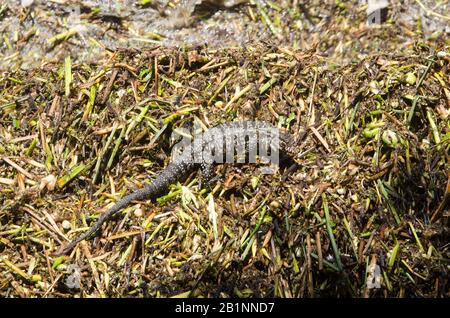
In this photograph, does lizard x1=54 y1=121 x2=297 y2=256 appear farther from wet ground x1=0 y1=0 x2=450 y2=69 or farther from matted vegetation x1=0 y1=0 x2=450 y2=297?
wet ground x1=0 y1=0 x2=450 y2=69

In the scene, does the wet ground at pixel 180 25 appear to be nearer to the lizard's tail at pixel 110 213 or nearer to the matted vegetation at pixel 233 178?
the matted vegetation at pixel 233 178

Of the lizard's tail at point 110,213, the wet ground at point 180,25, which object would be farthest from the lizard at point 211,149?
the wet ground at point 180,25

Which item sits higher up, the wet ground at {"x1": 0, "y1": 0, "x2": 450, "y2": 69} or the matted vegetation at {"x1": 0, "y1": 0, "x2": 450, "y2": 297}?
the wet ground at {"x1": 0, "y1": 0, "x2": 450, "y2": 69}

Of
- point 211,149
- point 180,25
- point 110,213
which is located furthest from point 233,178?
point 180,25

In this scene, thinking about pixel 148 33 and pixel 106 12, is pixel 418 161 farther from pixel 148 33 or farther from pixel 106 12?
pixel 106 12

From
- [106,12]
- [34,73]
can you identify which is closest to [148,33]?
[106,12]

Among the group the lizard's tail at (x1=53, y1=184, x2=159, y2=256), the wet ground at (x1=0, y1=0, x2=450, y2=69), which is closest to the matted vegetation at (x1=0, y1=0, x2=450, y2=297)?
the lizard's tail at (x1=53, y1=184, x2=159, y2=256)

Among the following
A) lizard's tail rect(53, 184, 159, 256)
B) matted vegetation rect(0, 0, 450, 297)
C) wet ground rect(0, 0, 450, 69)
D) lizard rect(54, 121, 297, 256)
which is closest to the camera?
matted vegetation rect(0, 0, 450, 297)

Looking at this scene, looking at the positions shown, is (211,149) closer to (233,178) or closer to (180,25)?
(233,178)
